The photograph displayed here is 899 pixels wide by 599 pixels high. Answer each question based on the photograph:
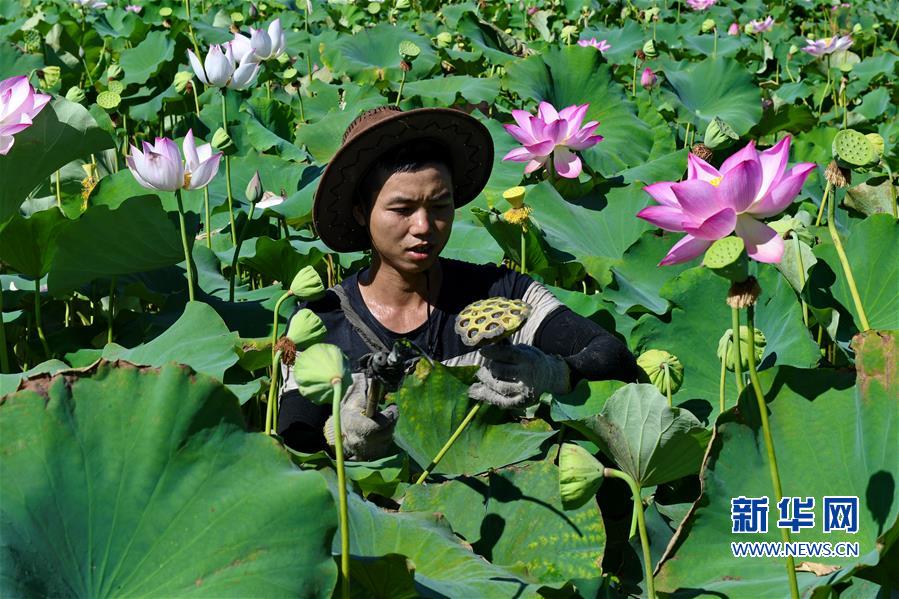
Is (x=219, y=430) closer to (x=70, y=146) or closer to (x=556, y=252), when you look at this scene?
(x=70, y=146)

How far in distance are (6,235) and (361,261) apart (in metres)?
0.79

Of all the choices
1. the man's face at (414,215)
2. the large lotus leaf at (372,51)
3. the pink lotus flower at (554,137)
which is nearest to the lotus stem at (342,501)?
the man's face at (414,215)

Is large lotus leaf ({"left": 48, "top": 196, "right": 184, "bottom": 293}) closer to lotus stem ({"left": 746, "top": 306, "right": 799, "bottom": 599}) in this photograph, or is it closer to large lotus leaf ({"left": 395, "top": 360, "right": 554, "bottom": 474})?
large lotus leaf ({"left": 395, "top": 360, "right": 554, "bottom": 474})

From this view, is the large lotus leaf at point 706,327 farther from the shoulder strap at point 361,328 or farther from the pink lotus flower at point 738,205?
the pink lotus flower at point 738,205

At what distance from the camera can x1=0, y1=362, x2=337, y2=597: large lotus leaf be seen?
0.90m

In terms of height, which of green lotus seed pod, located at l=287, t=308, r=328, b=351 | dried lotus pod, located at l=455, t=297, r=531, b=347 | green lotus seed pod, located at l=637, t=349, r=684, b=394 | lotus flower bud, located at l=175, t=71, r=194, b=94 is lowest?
green lotus seed pod, located at l=637, t=349, r=684, b=394

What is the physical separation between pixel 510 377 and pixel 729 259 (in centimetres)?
54

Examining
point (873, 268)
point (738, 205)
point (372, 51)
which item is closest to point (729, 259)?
point (738, 205)

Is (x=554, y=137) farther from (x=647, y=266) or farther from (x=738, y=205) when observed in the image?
(x=738, y=205)

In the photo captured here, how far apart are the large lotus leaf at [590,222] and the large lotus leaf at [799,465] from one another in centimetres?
98

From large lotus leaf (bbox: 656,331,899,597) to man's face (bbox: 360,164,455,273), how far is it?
0.64 m

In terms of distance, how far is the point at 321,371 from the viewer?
0.98 m

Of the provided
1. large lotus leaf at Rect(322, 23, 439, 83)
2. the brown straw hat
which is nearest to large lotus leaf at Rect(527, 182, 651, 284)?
the brown straw hat

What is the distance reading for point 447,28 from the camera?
5.17m
